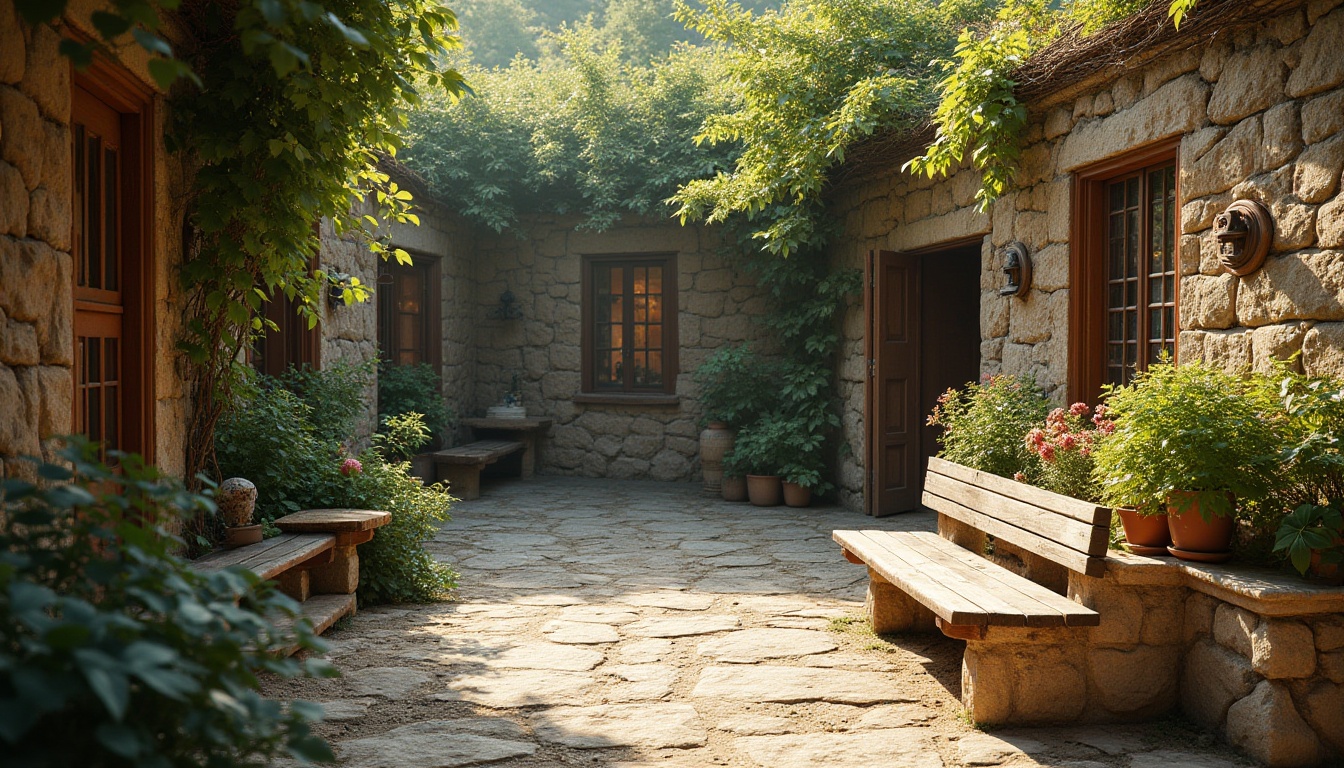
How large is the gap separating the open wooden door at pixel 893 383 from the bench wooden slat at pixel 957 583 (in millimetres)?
3013

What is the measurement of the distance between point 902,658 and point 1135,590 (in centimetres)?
102

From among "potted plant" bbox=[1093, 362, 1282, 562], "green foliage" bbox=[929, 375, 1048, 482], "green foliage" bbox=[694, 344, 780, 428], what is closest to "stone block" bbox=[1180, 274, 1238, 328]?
"potted plant" bbox=[1093, 362, 1282, 562]

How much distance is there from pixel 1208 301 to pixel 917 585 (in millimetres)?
1917

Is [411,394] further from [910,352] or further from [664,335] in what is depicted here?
[910,352]

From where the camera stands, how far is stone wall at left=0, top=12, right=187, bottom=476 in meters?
2.67

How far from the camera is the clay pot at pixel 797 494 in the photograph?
8.57 metres

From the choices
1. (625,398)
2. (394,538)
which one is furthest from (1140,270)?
(625,398)

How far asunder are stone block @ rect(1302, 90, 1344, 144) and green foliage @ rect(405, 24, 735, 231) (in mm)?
6024

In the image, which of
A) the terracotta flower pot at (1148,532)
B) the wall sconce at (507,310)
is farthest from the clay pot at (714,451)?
the terracotta flower pot at (1148,532)

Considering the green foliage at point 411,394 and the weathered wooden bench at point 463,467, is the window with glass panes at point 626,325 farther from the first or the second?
the green foliage at point 411,394

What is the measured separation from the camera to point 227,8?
13.2 ft

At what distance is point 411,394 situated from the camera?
8.78m

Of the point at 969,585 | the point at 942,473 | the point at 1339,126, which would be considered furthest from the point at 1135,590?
the point at 1339,126

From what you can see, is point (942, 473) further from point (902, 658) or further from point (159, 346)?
point (159, 346)
